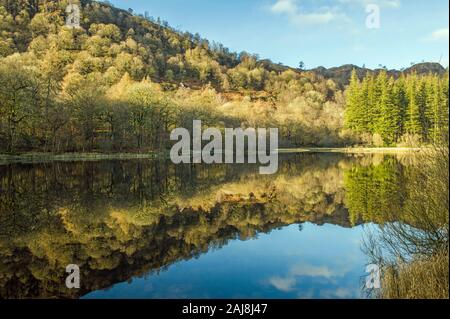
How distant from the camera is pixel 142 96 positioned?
59000mm

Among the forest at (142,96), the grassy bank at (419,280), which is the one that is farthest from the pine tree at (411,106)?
the grassy bank at (419,280)

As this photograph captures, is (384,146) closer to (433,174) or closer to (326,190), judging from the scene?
(326,190)

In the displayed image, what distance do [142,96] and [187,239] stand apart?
48.1 meters

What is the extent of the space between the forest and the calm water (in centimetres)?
434

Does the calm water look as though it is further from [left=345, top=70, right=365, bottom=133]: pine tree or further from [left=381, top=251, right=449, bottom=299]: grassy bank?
[left=345, top=70, right=365, bottom=133]: pine tree

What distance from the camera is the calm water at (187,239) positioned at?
960 centimetres

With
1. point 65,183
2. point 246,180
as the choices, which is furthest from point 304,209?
point 65,183

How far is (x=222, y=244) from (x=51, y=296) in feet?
20.0

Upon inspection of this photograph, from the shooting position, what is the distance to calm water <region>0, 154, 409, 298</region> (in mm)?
9602

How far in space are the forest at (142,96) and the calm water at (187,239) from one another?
434 cm

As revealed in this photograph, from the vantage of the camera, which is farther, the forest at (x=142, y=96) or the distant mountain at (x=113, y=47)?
the distant mountain at (x=113, y=47)

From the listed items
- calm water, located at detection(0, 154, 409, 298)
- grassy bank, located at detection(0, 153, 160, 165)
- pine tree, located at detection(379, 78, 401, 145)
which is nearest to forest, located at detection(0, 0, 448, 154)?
pine tree, located at detection(379, 78, 401, 145)

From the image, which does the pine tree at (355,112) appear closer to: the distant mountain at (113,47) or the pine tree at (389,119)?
the pine tree at (389,119)

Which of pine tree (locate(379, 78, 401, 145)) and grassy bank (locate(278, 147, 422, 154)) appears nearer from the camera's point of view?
grassy bank (locate(278, 147, 422, 154))
